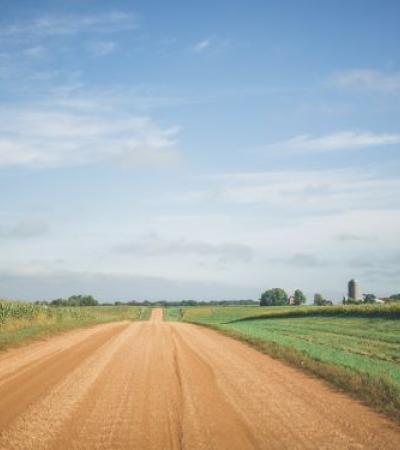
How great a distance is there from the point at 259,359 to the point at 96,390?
816 centimetres

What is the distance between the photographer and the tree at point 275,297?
183 m

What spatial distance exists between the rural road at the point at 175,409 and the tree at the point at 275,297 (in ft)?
555

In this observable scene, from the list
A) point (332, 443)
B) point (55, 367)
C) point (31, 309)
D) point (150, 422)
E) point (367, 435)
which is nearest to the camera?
point (332, 443)

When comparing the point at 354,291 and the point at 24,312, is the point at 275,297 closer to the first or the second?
the point at 354,291

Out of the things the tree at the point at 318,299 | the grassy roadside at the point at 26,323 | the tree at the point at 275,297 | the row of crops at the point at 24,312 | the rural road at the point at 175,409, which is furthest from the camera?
the tree at the point at 275,297

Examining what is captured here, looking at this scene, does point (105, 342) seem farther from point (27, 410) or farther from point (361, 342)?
point (27, 410)

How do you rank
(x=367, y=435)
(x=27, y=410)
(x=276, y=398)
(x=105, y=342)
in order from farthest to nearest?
(x=105, y=342), (x=276, y=398), (x=27, y=410), (x=367, y=435)

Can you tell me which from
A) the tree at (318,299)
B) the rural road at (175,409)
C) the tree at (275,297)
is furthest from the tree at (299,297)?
the rural road at (175,409)

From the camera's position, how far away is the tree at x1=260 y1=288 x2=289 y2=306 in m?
183

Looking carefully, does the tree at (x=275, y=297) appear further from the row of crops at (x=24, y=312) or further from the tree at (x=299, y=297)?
the row of crops at (x=24, y=312)

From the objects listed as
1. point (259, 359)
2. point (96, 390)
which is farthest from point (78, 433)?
point (259, 359)

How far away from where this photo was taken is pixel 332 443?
7664 mm

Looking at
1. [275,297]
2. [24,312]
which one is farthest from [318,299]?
[24,312]

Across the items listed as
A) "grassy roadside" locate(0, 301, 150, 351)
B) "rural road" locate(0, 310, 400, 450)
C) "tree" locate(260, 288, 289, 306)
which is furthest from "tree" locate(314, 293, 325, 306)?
"rural road" locate(0, 310, 400, 450)
